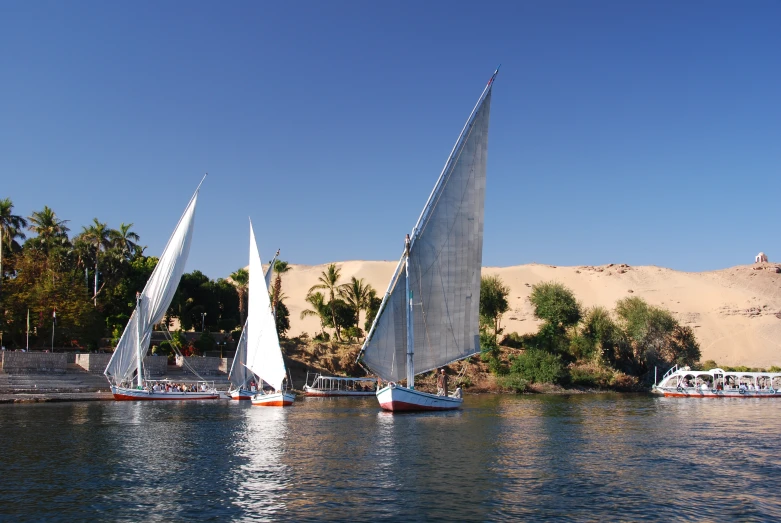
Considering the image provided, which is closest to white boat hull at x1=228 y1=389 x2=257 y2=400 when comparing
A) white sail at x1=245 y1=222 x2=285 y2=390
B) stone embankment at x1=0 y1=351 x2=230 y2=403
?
white sail at x1=245 y1=222 x2=285 y2=390

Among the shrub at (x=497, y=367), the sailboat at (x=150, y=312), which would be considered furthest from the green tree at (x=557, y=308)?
the sailboat at (x=150, y=312)

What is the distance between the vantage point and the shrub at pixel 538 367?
245 feet

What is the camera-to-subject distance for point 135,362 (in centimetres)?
5469

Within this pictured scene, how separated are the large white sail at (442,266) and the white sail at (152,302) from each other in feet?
71.8

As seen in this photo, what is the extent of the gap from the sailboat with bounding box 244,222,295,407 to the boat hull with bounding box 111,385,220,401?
5.44m

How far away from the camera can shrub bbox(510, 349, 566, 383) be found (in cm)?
7481

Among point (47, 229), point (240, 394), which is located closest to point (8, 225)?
point (47, 229)

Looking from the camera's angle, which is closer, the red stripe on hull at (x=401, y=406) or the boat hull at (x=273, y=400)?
the red stripe on hull at (x=401, y=406)

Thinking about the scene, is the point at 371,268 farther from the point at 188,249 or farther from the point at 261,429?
the point at 261,429

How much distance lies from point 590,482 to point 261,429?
18327mm

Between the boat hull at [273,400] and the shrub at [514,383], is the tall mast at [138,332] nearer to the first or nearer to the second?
the boat hull at [273,400]

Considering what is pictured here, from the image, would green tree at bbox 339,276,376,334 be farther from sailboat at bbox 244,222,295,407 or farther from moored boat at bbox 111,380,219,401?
sailboat at bbox 244,222,295,407

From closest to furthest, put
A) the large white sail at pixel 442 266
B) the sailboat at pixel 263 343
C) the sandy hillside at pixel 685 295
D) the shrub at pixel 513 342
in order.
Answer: the large white sail at pixel 442 266
the sailboat at pixel 263 343
the shrub at pixel 513 342
the sandy hillside at pixel 685 295

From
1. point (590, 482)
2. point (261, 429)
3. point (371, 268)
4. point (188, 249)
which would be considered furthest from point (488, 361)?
point (371, 268)
